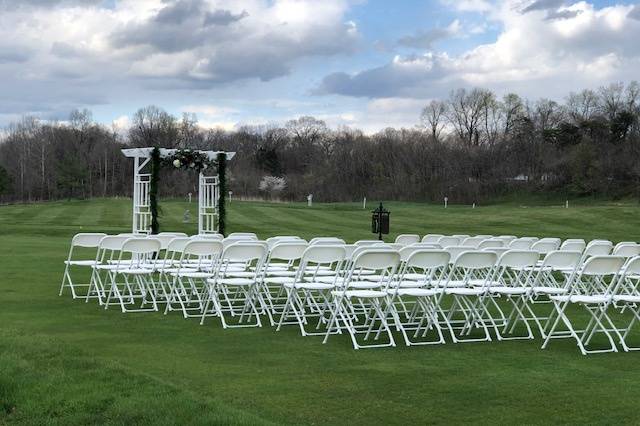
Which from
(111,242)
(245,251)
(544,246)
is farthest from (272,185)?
(245,251)

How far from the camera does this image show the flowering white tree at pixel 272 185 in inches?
2844

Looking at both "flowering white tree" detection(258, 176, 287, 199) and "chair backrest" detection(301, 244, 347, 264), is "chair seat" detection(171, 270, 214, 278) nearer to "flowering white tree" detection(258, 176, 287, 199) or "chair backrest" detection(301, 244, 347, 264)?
"chair backrest" detection(301, 244, 347, 264)

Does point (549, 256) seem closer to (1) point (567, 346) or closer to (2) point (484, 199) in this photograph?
(1) point (567, 346)

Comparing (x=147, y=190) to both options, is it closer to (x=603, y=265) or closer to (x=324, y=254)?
(x=324, y=254)

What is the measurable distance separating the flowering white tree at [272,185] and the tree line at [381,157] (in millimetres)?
114

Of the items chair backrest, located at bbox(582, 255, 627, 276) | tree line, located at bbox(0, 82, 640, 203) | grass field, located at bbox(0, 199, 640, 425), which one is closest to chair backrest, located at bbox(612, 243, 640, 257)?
chair backrest, located at bbox(582, 255, 627, 276)

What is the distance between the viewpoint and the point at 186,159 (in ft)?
52.1

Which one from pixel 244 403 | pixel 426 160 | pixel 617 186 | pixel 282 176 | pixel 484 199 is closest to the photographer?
pixel 244 403

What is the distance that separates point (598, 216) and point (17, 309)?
29941 millimetres

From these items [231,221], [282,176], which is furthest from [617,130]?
[231,221]

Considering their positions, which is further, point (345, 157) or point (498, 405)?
point (345, 157)

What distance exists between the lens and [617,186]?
190ft

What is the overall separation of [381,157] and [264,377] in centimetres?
6954

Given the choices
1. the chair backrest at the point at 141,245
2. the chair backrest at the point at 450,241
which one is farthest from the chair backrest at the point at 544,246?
the chair backrest at the point at 141,245
